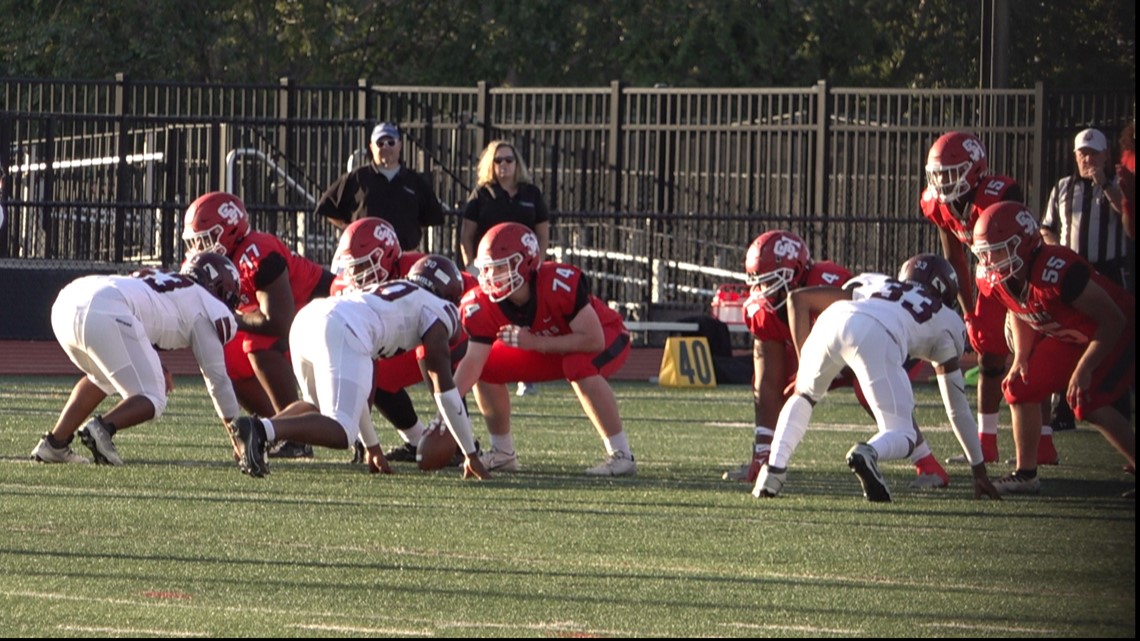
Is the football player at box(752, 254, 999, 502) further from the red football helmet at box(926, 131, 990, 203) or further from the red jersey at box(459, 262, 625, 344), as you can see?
the red jersey at box(459, 262, 625, 344)

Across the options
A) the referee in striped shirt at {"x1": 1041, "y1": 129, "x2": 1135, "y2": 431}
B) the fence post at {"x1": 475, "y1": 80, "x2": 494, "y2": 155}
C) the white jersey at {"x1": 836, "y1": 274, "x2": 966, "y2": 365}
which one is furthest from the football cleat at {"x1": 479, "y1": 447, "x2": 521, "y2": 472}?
the fence post at {"x1": 475, "y1": 80, "x2": 494, "y2": 155}

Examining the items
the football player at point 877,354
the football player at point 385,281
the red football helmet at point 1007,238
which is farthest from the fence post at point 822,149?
the red football helmet at point 1007,238

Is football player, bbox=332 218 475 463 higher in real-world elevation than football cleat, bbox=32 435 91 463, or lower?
higher

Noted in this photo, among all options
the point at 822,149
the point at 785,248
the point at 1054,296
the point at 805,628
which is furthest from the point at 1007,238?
the point at 822,149

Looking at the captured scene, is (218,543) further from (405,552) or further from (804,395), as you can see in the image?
(804,395)

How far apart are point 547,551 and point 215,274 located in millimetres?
3061

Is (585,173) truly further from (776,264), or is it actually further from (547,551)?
(547,551)

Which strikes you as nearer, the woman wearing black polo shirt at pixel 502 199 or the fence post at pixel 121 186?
the woman wearing black polo shirt at pixel 502 199

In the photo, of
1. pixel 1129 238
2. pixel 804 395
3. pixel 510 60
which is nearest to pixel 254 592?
pixel 804 395

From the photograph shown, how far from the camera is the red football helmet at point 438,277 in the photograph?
909 cm

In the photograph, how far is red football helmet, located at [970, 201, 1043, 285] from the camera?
8.02 metres

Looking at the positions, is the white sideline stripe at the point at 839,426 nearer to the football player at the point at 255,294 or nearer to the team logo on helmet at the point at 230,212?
the football player at the point at 255,294

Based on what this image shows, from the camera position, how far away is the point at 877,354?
26.8 ft

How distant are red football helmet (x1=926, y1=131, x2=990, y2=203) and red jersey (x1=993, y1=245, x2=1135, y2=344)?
1.13 metres
